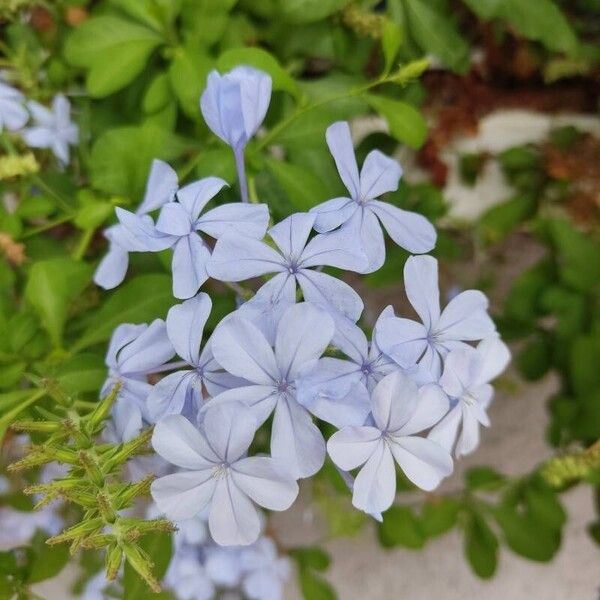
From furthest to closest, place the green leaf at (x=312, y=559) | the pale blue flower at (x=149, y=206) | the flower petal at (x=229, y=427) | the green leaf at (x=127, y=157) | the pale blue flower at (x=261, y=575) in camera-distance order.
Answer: the green leaf at (x=312, y=559), the pale blue flower at (x=261, y=575), the green leaf at (x=127, y=157), the pale blue flower at (x=149, y=206), the flower petal at (x=229, y=427)

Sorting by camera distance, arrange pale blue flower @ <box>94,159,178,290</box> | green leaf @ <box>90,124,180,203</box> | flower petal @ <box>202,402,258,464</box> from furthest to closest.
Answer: green leaf @ <box>90,124,180,203</box>, pale blue flower @ <box>94,159,178,290</box>, flower petal @ <box>202,402,258,464</box>

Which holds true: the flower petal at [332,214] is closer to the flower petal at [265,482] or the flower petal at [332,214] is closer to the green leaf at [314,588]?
the flower petal at [265,482]

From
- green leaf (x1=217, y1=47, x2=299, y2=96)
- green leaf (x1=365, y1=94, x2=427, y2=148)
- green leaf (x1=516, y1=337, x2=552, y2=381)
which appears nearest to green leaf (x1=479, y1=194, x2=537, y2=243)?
green leaf (x1=516, y1=337, x2=552, y2=381)

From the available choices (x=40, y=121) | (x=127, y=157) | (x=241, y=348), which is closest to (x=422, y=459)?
(x=241, y=348)

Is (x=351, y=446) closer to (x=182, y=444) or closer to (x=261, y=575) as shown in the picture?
(x=182, y=444)

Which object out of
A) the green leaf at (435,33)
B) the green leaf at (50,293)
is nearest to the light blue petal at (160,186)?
the green leaf at (50,293)

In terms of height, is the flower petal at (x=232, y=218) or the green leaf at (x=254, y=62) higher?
the green leaf at (x=254, y=62)

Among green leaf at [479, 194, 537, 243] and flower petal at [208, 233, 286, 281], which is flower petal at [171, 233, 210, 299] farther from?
green leaf at [479, 194, 537, 243]

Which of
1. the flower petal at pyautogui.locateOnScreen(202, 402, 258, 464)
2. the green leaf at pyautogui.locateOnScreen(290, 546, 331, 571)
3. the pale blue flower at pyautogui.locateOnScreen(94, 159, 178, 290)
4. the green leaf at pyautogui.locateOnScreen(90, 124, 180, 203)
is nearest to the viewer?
the flower petal at pyautogui.locateOnScreen(202, 402, 258, 464)
